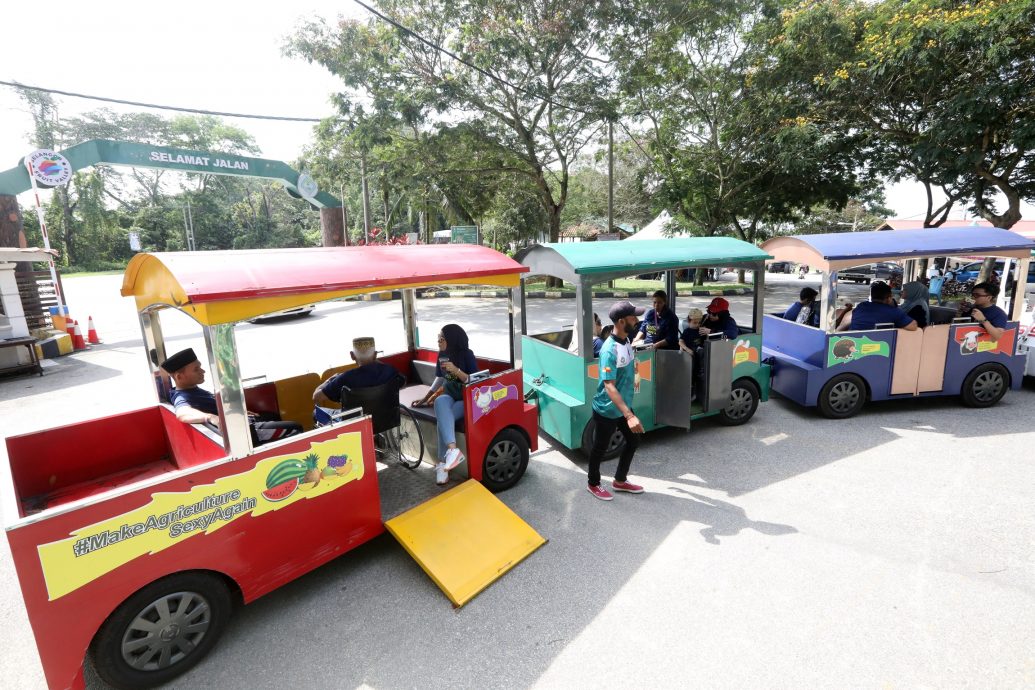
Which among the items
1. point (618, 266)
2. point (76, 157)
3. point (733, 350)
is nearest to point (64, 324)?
point (76, 157)

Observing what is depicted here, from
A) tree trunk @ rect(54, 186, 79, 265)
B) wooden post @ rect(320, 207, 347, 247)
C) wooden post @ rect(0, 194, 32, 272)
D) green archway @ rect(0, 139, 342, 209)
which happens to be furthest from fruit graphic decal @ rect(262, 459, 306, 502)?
tree trunk @ rect(54, 186, 79, 265)

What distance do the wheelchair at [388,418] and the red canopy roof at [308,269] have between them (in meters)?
0.98

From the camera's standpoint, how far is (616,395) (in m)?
4.38

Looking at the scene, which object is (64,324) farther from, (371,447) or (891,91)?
(891,91)

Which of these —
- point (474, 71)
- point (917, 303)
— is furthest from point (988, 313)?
point (474, 71)

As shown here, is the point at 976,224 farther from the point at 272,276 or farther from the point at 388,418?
the point at 272,276

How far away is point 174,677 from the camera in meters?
2.97

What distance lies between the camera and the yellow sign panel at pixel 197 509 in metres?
2.56

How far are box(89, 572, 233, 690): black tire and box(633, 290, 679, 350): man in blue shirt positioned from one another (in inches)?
205

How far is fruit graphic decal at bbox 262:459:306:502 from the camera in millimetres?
3268

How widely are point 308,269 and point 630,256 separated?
3.28 m

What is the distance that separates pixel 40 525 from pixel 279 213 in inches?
2557

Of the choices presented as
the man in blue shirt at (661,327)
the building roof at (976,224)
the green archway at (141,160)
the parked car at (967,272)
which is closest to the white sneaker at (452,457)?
the man in blue shirt at (661,327)

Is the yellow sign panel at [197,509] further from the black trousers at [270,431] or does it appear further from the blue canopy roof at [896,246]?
the blue canopy roof at [896,246]
